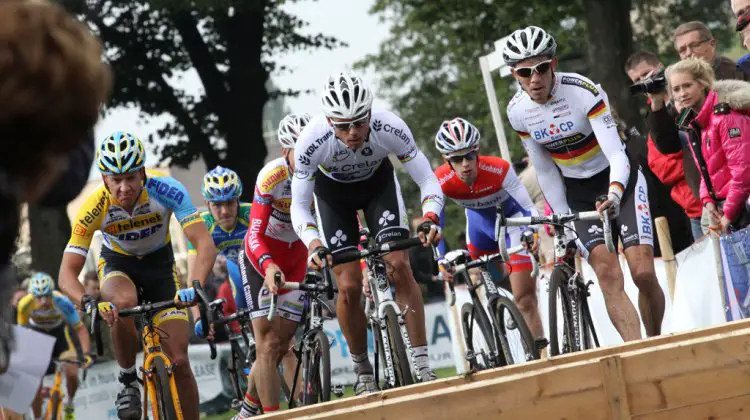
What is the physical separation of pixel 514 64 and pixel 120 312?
10.9 feet

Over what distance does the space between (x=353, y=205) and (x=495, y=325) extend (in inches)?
53.3

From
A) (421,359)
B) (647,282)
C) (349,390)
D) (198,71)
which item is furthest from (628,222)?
(198,71)

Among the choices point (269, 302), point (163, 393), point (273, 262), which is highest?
point (273, 262)

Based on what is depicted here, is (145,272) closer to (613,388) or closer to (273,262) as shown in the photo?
(273,262)

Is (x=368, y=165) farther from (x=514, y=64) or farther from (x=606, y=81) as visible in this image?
(x=606, y=81)

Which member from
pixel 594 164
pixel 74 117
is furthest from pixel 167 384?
pixel 74 117

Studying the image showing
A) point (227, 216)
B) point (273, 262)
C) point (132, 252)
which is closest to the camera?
point (132, 252)

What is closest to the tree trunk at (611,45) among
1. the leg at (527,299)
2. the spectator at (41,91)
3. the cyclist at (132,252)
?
the leg at (527,299)

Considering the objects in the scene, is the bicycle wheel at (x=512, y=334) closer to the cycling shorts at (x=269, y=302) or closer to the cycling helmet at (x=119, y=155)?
the cycling shorts at (x=269, y=302)

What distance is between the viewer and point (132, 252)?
9.50 meters

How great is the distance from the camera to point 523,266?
10547 mm

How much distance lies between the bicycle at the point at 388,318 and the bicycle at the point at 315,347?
0.29 metres

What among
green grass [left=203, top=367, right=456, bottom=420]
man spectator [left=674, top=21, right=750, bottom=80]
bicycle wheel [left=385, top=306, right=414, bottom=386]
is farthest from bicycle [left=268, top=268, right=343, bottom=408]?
green grass [left=203, top=367, right=456, bottom=420]

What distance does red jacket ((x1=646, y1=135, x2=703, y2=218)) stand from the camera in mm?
10555
